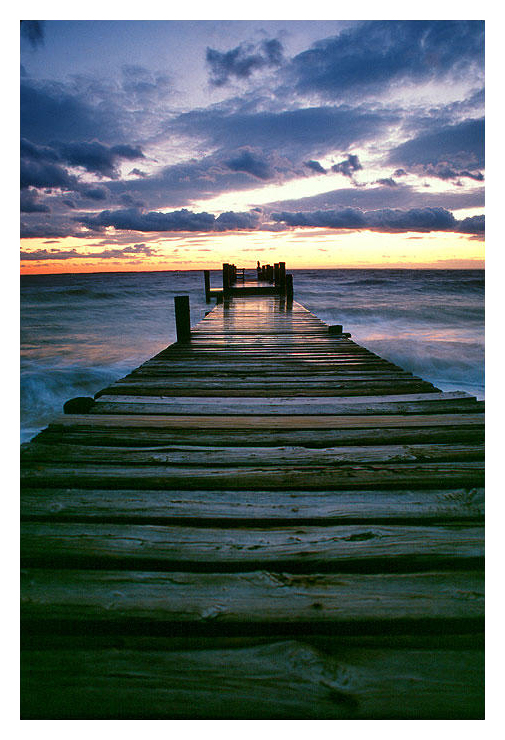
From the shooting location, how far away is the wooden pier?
987 millimetres

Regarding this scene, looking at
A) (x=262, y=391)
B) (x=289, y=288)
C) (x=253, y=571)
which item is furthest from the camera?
(x=289, y=288)

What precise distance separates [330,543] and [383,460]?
750 millimetres

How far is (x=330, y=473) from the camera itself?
1851mm

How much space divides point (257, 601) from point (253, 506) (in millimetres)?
449


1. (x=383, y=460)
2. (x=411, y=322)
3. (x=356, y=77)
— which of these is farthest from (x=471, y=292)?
(x=383, y=460)

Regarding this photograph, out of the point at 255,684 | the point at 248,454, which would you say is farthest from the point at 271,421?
the point at 255,684

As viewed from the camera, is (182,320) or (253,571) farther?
(182,320)

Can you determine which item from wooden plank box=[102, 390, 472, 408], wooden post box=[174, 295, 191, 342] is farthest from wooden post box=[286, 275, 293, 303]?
wooden plank box=[102, 390, 472, 408]

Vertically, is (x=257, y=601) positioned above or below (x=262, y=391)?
below

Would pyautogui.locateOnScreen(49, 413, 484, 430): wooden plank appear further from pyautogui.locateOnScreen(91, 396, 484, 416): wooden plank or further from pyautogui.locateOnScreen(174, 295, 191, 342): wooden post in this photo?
pyautogui.locateOnScreen(174, 295, 191, 342): wooden post

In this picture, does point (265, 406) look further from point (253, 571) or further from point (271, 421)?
point (253, 571)

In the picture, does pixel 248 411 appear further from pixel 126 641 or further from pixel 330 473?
pixel 126 641

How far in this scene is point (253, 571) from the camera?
1.26m

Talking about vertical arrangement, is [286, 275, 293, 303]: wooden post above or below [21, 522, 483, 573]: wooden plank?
above
